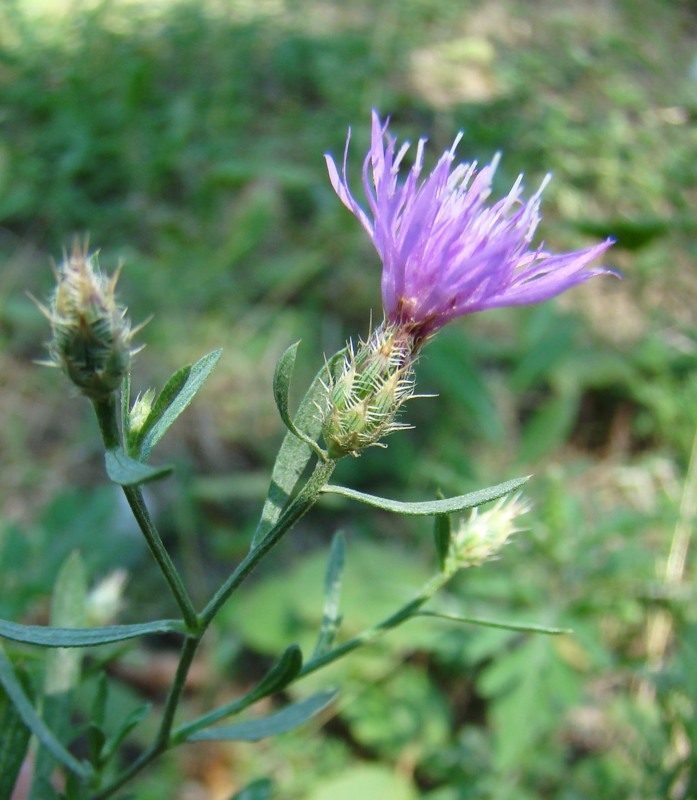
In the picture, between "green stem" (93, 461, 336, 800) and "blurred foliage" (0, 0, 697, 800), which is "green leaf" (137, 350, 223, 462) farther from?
"blurred foliage" (0, 0, 697, 800)

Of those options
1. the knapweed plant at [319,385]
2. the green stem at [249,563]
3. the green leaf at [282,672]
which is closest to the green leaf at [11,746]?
the knapweed plant at [319,385]

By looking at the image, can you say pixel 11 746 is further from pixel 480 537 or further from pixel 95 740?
pixel 480 537

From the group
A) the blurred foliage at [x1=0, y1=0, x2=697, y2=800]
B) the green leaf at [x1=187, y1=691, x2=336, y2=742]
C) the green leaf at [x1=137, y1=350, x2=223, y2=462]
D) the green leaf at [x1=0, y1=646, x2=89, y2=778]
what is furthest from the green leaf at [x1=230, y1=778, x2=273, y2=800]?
the green leaf at [x1=137, y1=350, x2=223, y2=462]

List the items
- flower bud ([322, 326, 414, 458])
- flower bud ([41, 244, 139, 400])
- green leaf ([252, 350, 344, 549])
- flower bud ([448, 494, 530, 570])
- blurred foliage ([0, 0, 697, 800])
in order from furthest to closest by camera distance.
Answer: blurred foliage ([0, 0, 697, 800]) → flower bud ([448, 494, 530, 570]) → green leaf ([252, 350, 344, 549]) → flower bud ([322, 326, 414, 458]) → flower bud ([41, 244, 139, 400])

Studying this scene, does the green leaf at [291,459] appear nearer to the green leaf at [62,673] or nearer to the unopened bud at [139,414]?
the unopened bud at [139,414]

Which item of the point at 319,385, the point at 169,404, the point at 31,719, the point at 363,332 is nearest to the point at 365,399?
the point at 319,385

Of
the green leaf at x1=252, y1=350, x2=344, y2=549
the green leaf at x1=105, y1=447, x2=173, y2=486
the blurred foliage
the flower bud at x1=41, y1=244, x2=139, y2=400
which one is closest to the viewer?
the green leaf at x1=105, y1=447, x2=173, y2=486

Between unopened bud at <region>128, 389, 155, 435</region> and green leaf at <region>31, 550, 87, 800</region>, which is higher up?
unopened bud at <region>128, 389, 155, 435</region>

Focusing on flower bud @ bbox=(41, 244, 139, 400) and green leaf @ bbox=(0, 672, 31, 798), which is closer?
flower bud @ bbox=(41, 244, 139, 400)
